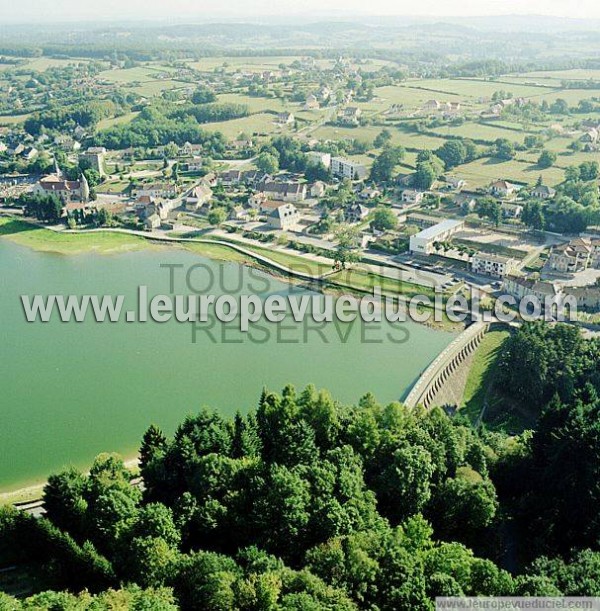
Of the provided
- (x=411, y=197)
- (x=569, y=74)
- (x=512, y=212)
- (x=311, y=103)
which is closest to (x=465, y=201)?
(x=512, y=212)

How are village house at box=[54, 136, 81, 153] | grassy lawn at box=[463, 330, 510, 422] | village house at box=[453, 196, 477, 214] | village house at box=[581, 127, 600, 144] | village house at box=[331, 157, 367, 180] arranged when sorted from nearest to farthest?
grassy lawn at box=[463, 330, 510, 422] → village house at box=[453, 196, 477, 214] → village house at box=[331, 157, 367, 180] → village house at box=[581, 127, 600, 144] → village house at box=[54, 136, 81, 153]

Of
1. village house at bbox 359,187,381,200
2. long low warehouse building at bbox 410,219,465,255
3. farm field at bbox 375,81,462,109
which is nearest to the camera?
long low warehouse building at bbox 410,219,465,255

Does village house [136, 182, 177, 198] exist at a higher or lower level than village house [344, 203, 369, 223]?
higher

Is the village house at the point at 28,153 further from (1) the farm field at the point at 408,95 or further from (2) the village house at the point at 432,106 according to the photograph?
(2) the village house at the point at 432,106

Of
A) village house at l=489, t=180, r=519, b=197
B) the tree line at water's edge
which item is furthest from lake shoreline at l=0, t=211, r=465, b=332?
village house at l=489, t=180, r=519, b=197

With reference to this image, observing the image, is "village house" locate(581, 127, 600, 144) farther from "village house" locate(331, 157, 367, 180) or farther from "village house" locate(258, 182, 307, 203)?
"village house" locate(258, 182, 307, 203)

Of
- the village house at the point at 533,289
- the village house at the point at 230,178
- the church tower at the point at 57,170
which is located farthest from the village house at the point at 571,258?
the church tower at the point at 57,170

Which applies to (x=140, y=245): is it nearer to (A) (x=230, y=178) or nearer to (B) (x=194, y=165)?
(A) (x=230, y=178)
